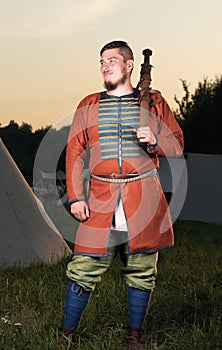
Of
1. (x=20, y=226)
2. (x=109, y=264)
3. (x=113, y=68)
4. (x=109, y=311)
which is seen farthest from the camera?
(x=20, y=226)

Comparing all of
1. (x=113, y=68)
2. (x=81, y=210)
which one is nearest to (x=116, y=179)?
(x=81, y=210)

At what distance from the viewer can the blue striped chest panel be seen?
4.16m

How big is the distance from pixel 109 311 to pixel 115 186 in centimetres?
133

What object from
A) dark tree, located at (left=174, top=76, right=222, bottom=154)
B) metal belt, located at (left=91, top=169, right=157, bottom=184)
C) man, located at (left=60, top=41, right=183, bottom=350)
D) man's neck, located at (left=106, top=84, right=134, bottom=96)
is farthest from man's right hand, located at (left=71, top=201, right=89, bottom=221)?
dark tree, located at (left=174, top=76, right=222, bottom=154)

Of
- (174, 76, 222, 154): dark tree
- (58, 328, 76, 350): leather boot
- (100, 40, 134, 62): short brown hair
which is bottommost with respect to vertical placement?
(174, 76, 222, 154): dark tree

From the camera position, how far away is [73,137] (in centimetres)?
419

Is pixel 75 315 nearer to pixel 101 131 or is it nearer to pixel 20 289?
pixel 101 131

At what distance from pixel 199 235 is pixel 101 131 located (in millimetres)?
9864

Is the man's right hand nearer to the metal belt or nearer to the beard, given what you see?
the metal belt

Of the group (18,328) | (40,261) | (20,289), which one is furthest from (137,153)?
(40,261)

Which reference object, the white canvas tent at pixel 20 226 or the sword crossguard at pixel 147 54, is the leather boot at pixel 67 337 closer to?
the sword crossguard at pixel 147 54

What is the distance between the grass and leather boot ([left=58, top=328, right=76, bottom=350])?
0.04 m

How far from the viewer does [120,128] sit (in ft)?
13.6

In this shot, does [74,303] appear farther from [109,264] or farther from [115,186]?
[115,186]
